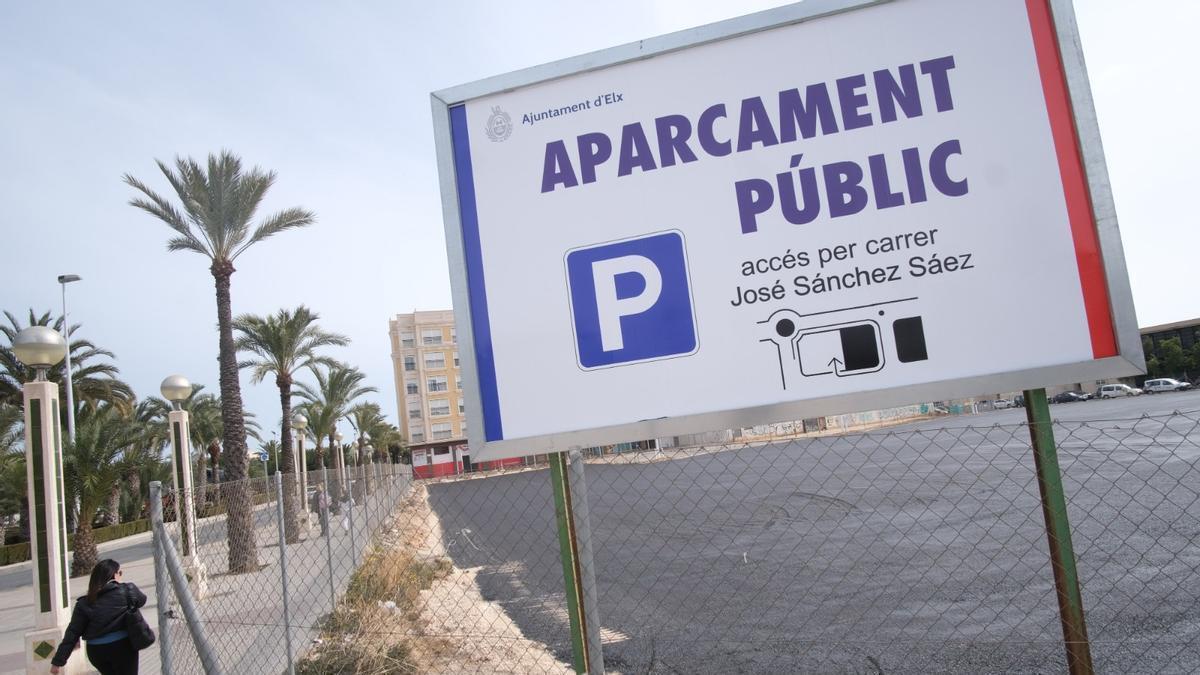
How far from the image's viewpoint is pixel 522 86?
4.07 m

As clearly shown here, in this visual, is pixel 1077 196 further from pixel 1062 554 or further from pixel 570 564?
pixel 570 564

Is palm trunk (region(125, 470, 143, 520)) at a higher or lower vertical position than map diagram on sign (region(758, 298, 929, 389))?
lower

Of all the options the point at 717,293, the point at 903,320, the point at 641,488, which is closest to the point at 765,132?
the point at 717,293

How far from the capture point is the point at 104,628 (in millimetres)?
5527

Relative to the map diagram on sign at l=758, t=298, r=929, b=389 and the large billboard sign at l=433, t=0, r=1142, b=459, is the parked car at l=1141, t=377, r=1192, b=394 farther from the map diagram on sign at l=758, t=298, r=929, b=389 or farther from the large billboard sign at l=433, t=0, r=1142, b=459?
the map diagram on sign at l=758, t=298, r=929, b=389

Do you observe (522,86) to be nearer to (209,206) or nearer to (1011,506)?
(1011,506)

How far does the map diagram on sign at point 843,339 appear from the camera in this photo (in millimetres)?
3588

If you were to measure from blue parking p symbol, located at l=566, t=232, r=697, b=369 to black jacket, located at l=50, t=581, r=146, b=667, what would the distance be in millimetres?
3944

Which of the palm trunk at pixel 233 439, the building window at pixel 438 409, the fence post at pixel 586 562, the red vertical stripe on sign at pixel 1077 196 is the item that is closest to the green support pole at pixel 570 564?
the fence post at pixel 586 562

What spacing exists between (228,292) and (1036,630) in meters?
18.0

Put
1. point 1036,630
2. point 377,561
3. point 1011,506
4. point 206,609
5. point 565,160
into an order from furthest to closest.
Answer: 1. point 1011,506
2. point 206,609
3. point 377,561
4. point 1036,630
5. point 565,160

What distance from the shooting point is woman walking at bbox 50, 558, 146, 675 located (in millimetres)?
5500

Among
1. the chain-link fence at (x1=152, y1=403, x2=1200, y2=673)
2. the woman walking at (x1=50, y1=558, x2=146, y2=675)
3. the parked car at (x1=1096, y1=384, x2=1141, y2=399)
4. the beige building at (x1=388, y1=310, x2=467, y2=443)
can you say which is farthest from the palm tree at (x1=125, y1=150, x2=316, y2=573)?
the beige building at (x1=388, y1=310, x2=467, y2=443)

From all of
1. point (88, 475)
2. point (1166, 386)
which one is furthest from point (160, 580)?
point (1166, 386)
